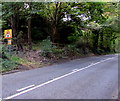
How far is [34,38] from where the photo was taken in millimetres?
29281

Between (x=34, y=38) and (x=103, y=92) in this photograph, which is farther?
(x=34, y=38)

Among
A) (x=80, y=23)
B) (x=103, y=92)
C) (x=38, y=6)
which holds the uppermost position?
(x=38, y=6)

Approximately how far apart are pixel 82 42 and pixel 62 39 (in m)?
5.02

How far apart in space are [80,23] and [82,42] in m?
8.50

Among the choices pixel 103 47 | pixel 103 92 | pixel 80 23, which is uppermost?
pixel 80 23

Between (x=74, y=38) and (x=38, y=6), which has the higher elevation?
(x=38, y=6)

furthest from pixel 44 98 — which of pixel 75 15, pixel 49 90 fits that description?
pixel 75 15

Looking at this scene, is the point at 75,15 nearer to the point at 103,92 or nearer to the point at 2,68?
the point at 2,68

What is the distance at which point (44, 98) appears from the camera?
561 centimetres

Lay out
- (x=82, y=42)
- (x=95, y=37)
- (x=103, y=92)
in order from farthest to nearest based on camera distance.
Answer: (x=95, y=37) < (x=82, y=42) < (x=103, y=92)

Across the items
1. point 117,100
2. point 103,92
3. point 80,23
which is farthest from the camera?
point 80,23

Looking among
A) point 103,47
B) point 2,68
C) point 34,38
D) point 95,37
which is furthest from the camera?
point 103,47

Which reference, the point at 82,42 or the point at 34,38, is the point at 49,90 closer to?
the point at 34,38

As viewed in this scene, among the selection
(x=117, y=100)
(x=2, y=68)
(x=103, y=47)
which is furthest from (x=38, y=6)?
(x=103, y=47)
